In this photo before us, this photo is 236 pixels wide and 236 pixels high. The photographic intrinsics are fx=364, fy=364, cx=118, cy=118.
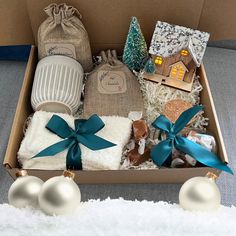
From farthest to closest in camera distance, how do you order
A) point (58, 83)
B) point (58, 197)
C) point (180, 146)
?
point (58, 83), point (180, 146), point (58, 197)

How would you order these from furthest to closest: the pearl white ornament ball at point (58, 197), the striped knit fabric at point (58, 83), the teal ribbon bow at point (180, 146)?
the striped knit fabric at point (58, 83)
the teal ribbon bow at point (180, 146)
the pearl white ornament ball at point (58, 197)

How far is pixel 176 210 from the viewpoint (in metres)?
0.55

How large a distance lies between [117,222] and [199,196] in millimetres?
128

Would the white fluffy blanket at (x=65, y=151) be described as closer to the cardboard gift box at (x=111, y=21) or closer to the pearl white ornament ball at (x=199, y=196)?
the cardboard gift box at (x=111, y=21)

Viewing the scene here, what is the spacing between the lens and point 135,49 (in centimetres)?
90

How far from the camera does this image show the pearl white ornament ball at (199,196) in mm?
544

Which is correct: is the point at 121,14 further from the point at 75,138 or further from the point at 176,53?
the point at 75,138

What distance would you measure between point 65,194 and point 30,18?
56cm

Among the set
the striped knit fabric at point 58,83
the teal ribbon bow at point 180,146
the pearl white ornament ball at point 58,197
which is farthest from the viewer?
the striped knit fabric at point 58,83

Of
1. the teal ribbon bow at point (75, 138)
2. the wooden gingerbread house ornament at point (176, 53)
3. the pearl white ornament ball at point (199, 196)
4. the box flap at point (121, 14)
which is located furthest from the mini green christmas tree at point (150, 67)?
the pearl white ornament ball at point (199, 196)

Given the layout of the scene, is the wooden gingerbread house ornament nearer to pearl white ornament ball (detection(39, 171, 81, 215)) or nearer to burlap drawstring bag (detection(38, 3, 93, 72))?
burlap drawstring bag (detection(38, 3, 93, 72))

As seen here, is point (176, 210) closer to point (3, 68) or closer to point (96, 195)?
point (96, 195)

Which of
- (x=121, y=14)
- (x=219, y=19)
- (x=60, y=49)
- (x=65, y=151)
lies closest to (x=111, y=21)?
(x=121, y=14)

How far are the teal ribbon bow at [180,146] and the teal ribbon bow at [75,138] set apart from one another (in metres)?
0.10
